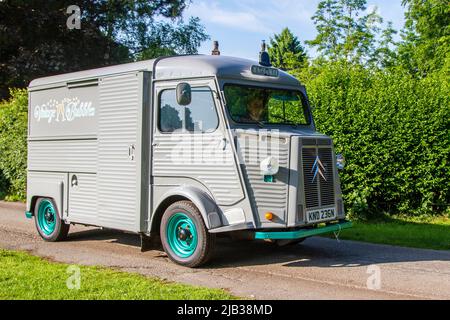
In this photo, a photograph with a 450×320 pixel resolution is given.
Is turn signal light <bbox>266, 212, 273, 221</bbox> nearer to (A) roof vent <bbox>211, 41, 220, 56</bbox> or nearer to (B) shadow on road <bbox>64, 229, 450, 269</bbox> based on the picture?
(B) shadow on road <bbox>64, 229, 450, 269</bbox>

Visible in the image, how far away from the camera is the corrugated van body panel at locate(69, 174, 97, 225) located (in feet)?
29.3

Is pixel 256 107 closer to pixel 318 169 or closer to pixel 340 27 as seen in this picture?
pixel 318 169

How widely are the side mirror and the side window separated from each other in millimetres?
234

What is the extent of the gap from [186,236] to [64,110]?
3448 millimetres

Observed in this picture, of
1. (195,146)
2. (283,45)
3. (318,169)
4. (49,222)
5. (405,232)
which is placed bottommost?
(405,232)

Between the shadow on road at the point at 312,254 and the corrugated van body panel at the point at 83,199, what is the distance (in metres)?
0.96

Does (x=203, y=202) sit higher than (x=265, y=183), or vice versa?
(x=265, y=183)

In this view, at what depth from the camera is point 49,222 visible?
33.4ft

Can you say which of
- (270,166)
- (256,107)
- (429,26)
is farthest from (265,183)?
(429,26)

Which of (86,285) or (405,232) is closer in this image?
(86,285)

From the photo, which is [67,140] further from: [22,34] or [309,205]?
[22,34]

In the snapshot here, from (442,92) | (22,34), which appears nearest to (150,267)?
(442,92)

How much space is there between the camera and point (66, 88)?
9.52 meters

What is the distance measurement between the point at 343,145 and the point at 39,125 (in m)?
6.52
